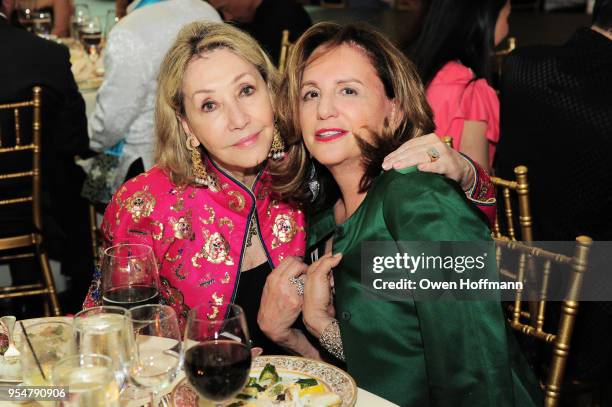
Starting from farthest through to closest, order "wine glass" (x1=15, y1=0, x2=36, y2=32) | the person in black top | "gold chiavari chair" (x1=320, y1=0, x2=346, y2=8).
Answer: "gold chiavari chair" (x1=320, y1=0, x2=346, y2=8) → the person in black top → "wine glass" (x1=15, y1=0, x2=36, y2=32)

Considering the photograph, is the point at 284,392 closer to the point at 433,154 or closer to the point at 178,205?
the point at 433,154

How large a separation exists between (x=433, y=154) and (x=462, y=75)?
141 centimetres

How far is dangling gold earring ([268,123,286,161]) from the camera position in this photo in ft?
6.90

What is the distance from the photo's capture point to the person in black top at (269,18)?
183 inches

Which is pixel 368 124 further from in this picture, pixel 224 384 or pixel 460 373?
pixel 224 384

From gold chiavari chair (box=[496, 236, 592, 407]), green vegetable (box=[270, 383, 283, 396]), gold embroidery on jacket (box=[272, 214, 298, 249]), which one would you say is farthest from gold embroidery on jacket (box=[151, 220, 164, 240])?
gold chiavari chair (box=[496, 236, 592, 407])

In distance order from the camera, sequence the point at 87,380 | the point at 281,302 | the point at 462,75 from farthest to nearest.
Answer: the point at 462,75, the point at 281,302, the point at 87,380

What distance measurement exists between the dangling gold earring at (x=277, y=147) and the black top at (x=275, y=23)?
2632 millimetres

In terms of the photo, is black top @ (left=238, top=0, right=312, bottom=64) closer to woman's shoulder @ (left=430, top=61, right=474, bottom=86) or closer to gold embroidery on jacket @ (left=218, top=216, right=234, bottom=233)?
woman's shoulder @ (left=430, top=61, right=474, bottom=86)

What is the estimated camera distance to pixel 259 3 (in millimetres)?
4734

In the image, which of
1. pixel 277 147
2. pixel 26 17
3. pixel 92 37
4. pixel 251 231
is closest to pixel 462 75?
pixel 277 147

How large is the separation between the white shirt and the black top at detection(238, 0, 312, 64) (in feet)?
4.28

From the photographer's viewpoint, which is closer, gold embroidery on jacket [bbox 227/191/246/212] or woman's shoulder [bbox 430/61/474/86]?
gold embroidery on jacket [bbox 227/191/246/212]

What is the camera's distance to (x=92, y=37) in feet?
14.0
